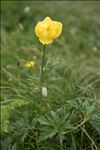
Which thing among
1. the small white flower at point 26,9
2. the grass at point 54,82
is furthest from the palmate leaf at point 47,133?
the small white flower at point 26,9

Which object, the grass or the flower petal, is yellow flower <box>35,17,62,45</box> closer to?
the flower petal

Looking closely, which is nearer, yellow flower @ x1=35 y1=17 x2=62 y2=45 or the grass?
yellow flower @ x1=35 y1=17 x2=62 y2=45

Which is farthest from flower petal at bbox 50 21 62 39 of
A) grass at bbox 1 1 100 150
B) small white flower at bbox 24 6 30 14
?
small white flower at bbox 24 6 30 14

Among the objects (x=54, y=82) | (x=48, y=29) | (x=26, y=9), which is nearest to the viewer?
(x=48, y=29)

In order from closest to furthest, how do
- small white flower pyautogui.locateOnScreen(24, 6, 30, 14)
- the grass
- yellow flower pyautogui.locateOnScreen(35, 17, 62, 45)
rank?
1. yellow flower pyautogui.locateOnScreen(35, 17, 62, 45)
2. the grass
3. small white flower pyautogui.locateOnScreen(24, 6, 30, 14)

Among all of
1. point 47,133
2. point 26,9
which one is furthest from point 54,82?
point 26,9

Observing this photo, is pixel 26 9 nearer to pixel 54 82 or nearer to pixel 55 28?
pixel 54 82

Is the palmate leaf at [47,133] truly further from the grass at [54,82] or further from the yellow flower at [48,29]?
the yellow flower at [48,29]

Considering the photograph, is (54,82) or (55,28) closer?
(55,28)
